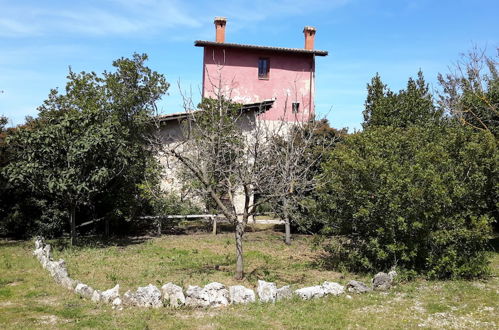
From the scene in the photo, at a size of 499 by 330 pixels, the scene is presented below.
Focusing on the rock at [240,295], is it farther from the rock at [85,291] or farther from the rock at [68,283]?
the rock at [68,283]

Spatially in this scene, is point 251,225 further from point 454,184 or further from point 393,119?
point 454,184

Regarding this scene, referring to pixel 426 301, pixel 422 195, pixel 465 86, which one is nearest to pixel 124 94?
pixel 422 195

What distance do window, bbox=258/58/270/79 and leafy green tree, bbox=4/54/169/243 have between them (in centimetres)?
1334

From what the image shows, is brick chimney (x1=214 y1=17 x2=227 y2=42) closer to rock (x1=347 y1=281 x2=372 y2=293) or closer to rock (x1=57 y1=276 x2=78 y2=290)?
rock (x1=57 y1=276 x2=78 y2=290)

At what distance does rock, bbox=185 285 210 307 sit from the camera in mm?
9305

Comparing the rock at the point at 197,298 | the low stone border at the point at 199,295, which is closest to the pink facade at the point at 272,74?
the low stone border at the point at 199,295

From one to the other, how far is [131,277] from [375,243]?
6176 millimetres

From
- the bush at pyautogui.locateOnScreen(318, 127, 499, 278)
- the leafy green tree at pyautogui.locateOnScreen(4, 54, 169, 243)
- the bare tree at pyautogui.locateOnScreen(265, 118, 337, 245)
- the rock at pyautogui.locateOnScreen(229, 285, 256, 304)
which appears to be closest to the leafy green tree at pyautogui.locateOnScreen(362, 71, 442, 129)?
the bare tree at pyautogui.locateOnScreen(265, 118, 337, 245)

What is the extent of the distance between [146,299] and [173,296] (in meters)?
0.52

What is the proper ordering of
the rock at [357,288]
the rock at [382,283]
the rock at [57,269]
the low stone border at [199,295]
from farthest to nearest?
the rock at [57,269] → the rock at [382,283] → the rock at [357,288] → the low stone border at [199,295]

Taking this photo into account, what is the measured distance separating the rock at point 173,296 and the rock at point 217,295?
0.49 meters

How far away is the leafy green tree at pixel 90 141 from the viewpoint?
631 inches

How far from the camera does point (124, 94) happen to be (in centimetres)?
1903

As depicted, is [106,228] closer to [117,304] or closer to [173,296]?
[117,304]
